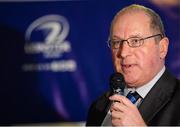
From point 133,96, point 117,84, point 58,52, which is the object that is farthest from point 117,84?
point 58,52

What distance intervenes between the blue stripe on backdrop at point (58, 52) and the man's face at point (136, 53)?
3.53 feet

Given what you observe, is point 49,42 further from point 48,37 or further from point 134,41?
point 134,41

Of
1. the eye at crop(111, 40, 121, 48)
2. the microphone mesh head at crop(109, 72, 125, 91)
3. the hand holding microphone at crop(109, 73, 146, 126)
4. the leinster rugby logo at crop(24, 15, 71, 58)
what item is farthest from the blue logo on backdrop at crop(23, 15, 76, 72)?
the hand holding microphone at crop(109, 73, 146, 126)

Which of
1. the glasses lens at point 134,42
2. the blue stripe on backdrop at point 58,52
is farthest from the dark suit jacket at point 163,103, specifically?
the blue stripe on backdrop at point 58,52

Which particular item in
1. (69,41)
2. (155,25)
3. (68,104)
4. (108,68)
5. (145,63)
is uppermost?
(155,25)

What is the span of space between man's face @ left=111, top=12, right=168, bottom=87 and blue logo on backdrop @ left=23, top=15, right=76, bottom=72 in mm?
1115

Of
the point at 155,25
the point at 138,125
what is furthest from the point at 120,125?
the point at 155,25

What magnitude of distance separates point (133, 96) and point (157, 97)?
0.32 feet

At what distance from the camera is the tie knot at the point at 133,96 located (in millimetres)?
1459

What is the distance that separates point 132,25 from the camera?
4.96ft

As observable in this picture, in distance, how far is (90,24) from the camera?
2.64m

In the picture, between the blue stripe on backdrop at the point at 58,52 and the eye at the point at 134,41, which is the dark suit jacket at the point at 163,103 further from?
the blue stripe on backdrop at the point at 58,52

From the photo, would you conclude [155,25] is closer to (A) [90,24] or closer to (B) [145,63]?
(B) [145,63]

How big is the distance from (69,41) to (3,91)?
1.85ft
